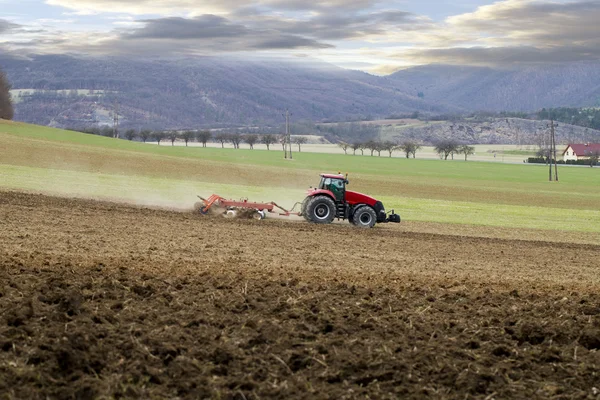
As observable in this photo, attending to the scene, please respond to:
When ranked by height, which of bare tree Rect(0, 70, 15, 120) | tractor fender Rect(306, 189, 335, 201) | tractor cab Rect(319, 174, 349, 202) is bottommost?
tractor fender Rect(306, 189, 335, 201)

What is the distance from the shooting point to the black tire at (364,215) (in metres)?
29.1

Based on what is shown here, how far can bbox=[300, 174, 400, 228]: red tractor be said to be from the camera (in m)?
28.7

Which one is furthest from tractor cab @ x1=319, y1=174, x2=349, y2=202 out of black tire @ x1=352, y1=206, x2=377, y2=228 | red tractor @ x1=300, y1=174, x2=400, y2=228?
black tire @ x1=352, y1=206, x2=377, y2=228

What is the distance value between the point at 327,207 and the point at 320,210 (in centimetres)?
29

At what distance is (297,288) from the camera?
13422 mm

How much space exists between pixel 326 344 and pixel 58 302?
14.0 ft

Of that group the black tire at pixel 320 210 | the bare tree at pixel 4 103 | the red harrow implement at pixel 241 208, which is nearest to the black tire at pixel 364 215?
the black tire at pixel 320 210

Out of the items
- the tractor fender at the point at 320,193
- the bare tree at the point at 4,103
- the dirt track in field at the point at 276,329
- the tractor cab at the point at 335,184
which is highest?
the bare tree at the point at 4,103

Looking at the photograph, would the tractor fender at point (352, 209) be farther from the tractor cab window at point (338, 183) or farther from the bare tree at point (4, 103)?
the bare tree at point (4, 103)

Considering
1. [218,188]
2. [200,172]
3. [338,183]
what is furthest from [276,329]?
[200,172]

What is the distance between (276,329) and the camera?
10.3 meters

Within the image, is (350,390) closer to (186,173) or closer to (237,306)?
(237,306)

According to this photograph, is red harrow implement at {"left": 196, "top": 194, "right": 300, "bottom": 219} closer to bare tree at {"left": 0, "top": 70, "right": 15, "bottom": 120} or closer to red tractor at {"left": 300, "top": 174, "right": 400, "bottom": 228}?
red tractor at {"left": 300, "top": 174, "right": 400, "bottom": 228}

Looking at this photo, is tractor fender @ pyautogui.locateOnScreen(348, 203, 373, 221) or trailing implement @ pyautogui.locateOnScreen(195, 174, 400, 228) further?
tractor fender @ pyautogui.locateOnScreen(348, 203, 373, 221)
